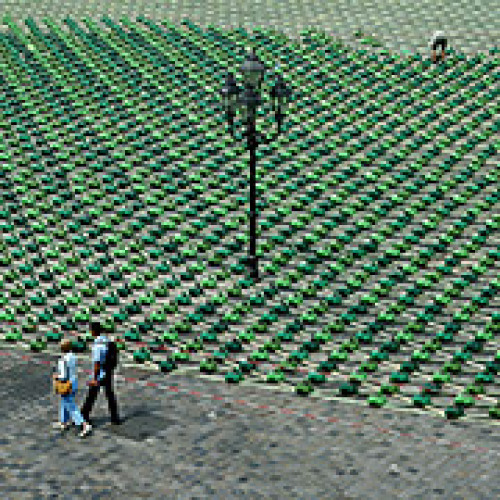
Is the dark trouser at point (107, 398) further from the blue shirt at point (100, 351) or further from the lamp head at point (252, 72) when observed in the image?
the lamp head at point (252, 72)

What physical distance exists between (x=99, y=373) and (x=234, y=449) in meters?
2.51

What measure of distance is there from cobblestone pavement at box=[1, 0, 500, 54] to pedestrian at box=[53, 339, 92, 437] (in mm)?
31516

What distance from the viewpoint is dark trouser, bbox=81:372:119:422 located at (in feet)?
60.5

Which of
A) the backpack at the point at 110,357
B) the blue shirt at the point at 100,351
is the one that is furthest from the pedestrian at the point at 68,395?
the backpack at the point at 110,357

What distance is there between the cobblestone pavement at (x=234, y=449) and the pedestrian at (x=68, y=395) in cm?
20

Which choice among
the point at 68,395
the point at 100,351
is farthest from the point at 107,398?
the point at 100,351

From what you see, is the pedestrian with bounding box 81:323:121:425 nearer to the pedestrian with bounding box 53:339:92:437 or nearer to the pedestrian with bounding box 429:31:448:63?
the pedestrian with bounding box 53:339:92:437

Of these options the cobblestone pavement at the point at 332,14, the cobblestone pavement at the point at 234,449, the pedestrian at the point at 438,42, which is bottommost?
the cobblestone pavement at the point at 234,449

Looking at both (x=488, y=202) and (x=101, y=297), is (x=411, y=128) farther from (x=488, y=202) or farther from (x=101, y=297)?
(x=101, y=297)

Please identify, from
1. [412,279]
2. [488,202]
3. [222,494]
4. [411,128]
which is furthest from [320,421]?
[411,128]

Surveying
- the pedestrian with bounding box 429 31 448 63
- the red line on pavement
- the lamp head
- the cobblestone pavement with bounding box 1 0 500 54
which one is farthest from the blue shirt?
the cobblestone pavement with bounding box 1 0 500 54

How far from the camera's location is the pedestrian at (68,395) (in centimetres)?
1812

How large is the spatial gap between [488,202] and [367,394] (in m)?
11.8

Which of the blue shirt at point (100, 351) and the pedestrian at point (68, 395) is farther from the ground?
the blue shirt at point (100, 351)
